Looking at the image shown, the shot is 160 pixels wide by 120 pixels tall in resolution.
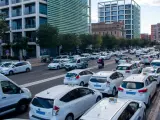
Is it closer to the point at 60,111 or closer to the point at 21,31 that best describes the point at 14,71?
the point at 60,111

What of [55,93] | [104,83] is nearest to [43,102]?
[55,93]

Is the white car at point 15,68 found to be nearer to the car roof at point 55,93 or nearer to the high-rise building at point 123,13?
the car roof at point 55,93

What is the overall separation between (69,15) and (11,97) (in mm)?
49725

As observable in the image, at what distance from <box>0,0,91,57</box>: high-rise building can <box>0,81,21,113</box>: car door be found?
38.7 m

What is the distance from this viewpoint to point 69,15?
5775 centimetres

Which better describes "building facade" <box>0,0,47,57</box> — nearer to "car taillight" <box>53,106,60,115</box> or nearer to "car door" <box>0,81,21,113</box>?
"car door" <box>0,81,21,113</box>

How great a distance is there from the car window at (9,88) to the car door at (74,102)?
9.21ft

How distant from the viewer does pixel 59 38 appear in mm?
47562

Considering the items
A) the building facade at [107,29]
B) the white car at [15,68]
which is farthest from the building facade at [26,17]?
the building facade at [107,29]

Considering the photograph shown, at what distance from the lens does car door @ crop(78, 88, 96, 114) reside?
9586 mm

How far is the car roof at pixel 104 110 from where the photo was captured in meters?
6.18

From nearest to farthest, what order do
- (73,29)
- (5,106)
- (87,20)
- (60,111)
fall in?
(60,111) < (5,106) < (73,29) < (87,20)

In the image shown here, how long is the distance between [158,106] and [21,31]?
4778 centimetres

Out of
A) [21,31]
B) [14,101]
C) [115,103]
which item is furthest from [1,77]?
[21,31]
